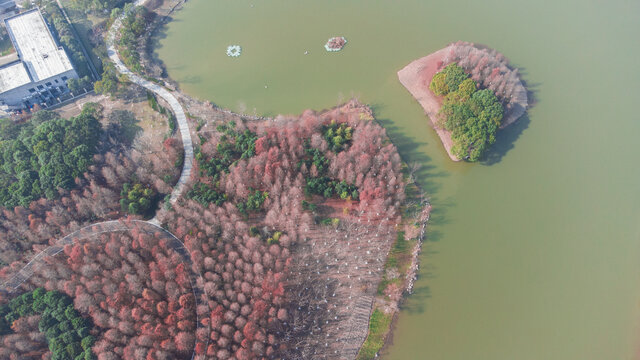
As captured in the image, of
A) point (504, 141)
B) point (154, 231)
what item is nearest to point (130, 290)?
point (154, 231)

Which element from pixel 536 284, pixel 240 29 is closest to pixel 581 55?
pixel 536 284

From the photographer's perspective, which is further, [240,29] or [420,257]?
[240,29]

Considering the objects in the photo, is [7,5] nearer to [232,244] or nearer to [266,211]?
[266,211]

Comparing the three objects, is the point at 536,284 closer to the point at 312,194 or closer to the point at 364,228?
the point at 364,228

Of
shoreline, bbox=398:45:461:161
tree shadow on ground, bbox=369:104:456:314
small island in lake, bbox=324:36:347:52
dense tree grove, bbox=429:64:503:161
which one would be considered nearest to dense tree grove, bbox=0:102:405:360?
tree shadow on ground, bbox=369:104:456:314

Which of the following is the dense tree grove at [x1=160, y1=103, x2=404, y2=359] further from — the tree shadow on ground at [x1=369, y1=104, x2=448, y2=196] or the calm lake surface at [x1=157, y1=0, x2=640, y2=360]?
the calm lake surface at [x1=157, y1=0, x2=640, y2=360]
